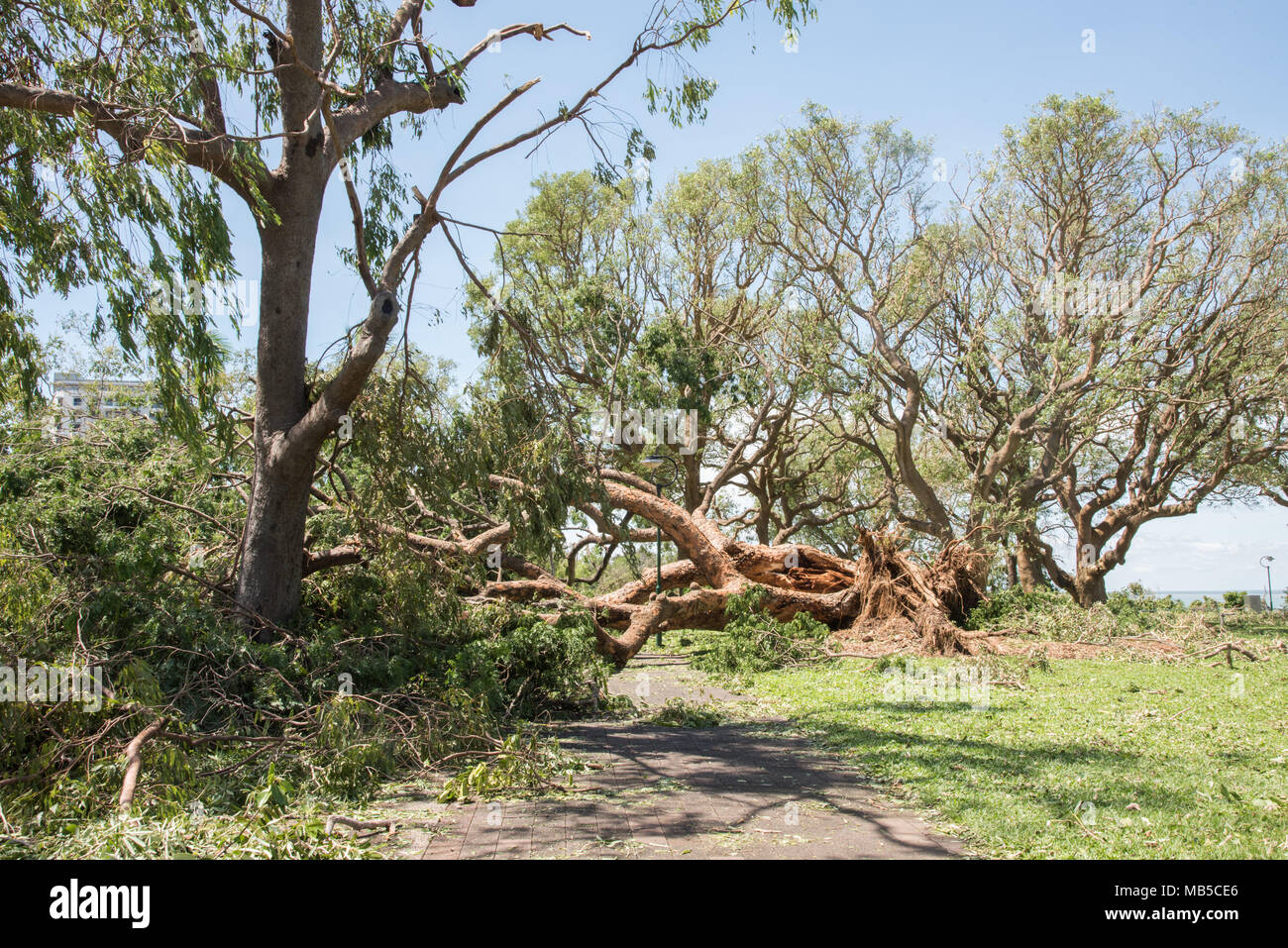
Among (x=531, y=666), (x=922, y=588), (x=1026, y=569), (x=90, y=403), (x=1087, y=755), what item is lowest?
(x=1087, y=755)

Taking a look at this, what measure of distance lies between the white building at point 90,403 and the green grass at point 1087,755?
7569 millimetres

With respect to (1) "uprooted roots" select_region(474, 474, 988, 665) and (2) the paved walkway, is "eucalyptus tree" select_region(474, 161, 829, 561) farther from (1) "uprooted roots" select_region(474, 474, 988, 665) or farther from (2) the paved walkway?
(2) the paved walkway

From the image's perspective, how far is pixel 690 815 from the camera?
537 centimetres

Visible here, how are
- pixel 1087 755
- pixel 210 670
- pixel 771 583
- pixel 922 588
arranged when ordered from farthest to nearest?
Result: pixel 771 583
pixel 922 588
pixel 210 670
pixel 1087 755

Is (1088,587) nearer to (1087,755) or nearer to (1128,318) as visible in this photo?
(1128,318)

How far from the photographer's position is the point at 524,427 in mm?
9742

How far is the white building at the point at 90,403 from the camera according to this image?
10.4m

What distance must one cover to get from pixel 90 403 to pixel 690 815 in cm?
1130

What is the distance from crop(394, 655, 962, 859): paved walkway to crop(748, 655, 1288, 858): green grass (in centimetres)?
42

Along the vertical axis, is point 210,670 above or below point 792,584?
above

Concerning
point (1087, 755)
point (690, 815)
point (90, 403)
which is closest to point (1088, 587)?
point (1087, 755)

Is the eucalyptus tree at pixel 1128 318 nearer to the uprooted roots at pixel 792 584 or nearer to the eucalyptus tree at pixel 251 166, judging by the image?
the uprooted roots at pixel 792 584

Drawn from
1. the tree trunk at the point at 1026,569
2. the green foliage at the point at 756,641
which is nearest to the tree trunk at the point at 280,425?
the green foliage at the point at 756,641

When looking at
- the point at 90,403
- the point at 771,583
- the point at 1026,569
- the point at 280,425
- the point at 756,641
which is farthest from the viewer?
the point at 1026,569
